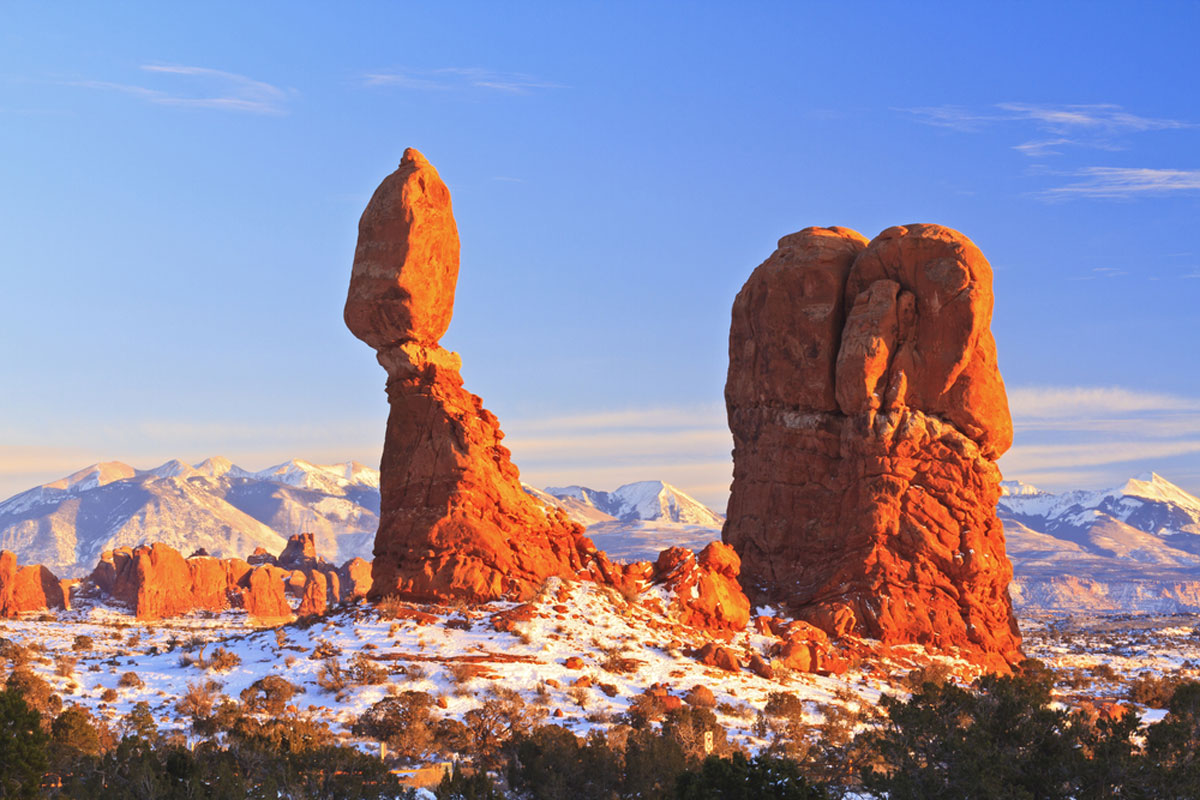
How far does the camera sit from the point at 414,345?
4081cm

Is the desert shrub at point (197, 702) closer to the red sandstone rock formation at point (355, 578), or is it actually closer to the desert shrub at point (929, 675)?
the desert shrub at point (929, 675)

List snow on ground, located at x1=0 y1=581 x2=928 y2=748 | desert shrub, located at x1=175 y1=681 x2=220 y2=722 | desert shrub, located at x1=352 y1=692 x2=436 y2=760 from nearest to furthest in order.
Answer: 1. desert shrub, located at x1=352 y1=692 x2=436 y2=760
2. desert shrub, located at x1=175 y1=681 x2=220 y2=722
3. snow on ground, located at x1=0 y1=581 x2=928 y2=748

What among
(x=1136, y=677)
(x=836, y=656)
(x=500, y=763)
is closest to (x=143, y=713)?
(x=500, y=763)

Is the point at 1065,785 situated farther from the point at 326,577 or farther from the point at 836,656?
the point at 326,577

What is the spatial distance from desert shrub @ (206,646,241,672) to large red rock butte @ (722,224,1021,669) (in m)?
18.1

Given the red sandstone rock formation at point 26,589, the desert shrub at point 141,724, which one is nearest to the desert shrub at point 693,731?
the desert shrub at point 141,724

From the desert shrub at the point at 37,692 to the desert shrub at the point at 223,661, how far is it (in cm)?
413

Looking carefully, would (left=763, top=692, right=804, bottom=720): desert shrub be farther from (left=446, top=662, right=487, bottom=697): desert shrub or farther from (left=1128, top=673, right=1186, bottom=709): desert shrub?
(left=1128, top=673, right=1186, bottom=709): desert shrub

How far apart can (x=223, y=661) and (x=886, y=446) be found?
73.1 ft

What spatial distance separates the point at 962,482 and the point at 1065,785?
23.7 meters

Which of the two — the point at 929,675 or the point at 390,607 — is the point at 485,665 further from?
the point at 929,675

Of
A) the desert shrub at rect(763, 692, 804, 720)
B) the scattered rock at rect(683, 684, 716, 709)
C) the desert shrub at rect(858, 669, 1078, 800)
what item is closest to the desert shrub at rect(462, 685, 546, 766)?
the scattered rock at rect(683, 684, 716, 709)

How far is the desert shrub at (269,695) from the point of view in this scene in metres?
31.4

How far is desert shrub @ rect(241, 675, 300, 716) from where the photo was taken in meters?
31.4
